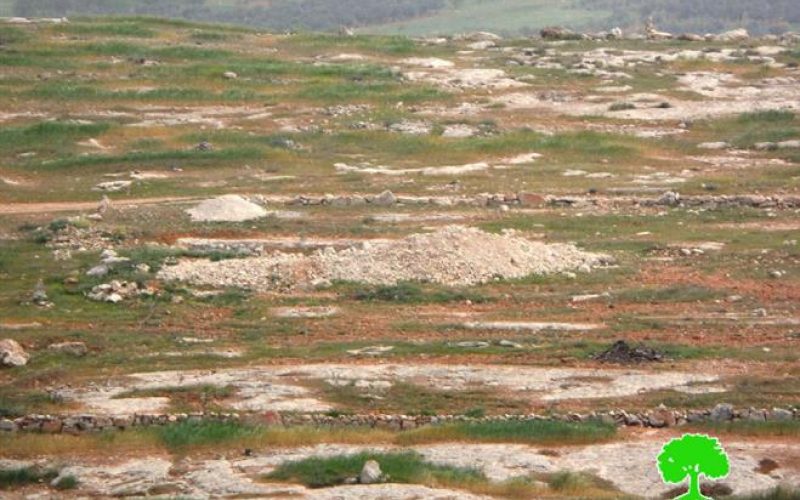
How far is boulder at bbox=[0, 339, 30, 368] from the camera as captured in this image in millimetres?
26969

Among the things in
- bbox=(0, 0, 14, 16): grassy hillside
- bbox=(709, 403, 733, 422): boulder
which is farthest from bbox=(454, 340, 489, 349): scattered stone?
bbox=(0, 0, 14, 16): grassy hillside

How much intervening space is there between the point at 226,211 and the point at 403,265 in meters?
7.46

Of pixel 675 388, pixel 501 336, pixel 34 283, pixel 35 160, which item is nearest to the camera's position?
pixel 675 388

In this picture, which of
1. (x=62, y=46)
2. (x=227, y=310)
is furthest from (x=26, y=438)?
(x=62, y=46)

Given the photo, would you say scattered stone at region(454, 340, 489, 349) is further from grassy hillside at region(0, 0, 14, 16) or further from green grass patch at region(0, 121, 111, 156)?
grassy hillside at region(0, 0, 14, 16)

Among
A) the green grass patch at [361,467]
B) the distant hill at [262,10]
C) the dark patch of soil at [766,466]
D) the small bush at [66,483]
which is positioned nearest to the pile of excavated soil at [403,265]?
the green grass patch at [361,467]

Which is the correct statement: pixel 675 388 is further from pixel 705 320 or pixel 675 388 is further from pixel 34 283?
pixel 34 283

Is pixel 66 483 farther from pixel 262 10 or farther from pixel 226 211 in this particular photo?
pixel 262 10

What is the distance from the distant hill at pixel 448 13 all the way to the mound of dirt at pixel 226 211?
3262 inches

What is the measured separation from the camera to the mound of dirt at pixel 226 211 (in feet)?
129

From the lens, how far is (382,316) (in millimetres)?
30875

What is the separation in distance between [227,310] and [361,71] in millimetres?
31574

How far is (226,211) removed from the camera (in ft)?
131

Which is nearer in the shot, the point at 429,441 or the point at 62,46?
the point at 429,441
